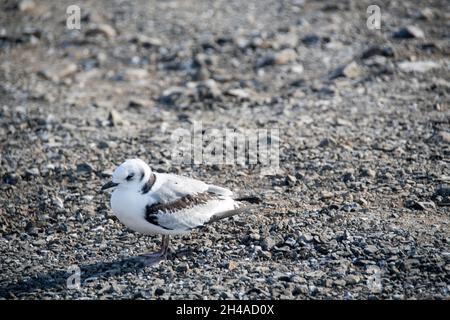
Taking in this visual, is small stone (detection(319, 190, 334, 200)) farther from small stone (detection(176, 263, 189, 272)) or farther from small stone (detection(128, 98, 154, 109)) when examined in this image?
small stone (detection(128, 98, 154, 109))

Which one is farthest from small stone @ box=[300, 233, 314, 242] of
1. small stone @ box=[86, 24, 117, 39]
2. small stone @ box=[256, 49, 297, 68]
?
small stone @ box=[86, 24, 117, 39]

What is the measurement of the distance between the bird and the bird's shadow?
26cm

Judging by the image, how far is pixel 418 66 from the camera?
13109 millimetres

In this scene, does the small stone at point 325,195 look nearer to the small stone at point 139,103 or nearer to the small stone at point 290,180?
the small stone at point 290,180

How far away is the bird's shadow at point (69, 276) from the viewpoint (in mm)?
7301

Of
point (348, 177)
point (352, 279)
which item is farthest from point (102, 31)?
point (352, 279)

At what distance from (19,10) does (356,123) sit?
10.7m

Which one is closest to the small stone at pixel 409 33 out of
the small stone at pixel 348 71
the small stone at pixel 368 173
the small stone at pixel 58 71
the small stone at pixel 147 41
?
the small stone at pixel 348 71

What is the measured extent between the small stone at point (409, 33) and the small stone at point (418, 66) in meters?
1.44

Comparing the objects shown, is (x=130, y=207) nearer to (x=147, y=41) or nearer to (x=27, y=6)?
(x=147, y=41)

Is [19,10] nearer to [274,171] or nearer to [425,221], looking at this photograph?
[274,171]

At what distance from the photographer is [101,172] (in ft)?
33.1

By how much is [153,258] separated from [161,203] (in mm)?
712

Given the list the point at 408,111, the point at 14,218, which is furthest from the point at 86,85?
the point at 408,111
